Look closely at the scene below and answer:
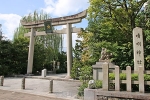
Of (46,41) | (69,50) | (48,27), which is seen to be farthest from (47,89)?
(46,41)

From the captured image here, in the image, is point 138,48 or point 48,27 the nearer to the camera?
point 138,48

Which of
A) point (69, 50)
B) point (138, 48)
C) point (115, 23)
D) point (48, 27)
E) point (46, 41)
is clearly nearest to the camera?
point (138, 48)

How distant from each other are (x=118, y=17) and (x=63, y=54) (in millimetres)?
16661

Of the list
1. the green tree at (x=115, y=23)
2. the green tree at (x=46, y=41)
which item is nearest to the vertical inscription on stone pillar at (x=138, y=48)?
the green tree at (x=115, y=23)

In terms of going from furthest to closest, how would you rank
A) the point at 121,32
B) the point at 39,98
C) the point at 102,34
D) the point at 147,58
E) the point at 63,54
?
the point at 63,54 < the point at 121,32 < the point at 102,34 < the point at 147,58 < the point at 39,98

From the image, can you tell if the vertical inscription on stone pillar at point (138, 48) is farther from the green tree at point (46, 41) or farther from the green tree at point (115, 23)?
the green tree at point (46, 41)

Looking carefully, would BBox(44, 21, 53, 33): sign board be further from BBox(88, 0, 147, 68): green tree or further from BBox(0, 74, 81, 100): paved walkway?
BBox(0, 74, 81, 100): paved walkway

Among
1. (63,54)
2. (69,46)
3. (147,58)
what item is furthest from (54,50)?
(147,58)

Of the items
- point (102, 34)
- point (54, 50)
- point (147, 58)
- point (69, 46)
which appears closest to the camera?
point (147, 58)

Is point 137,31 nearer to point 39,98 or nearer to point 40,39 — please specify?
point 39,98

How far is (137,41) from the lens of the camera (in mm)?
7121

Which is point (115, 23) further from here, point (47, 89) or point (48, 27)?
point (48, 27)

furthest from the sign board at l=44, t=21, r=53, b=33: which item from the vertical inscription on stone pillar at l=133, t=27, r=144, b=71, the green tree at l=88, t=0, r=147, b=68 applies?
the vertical inscription on stone pillar at l=133, t=27, r=144, b=71

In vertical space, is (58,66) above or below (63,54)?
below
